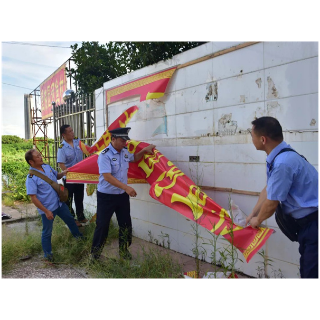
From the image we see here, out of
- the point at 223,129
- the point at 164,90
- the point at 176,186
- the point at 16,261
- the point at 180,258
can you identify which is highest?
the point at 164,90

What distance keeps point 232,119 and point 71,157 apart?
2.94 m

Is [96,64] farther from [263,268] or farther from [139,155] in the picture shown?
[263,268]

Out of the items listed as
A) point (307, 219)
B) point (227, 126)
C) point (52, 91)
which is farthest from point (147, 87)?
point (52, 91)

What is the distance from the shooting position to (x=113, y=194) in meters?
3.73

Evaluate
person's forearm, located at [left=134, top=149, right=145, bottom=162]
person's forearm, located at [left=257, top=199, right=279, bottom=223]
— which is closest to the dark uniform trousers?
person's forearm, located at [left=257, top=199, right=279, bottom=223]

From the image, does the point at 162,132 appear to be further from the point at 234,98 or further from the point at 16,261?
the point at 16,261

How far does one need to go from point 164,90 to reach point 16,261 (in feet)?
9.48

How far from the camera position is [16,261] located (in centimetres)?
319

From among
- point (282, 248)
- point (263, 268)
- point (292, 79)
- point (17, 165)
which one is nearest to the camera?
point (292, 79)

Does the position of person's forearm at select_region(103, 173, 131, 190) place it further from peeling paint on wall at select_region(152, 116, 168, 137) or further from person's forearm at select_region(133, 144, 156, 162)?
peeling paint on wall at select_region(152, 116, 168, 137)

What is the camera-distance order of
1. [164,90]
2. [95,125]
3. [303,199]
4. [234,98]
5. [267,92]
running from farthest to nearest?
[95,125] → [164,90] → [234,98] → [267,92] → [303,199]

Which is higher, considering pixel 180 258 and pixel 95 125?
pixel 95 125

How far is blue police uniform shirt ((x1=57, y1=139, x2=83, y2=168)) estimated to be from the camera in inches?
193

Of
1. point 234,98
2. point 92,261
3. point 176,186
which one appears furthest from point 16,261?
point 234,98
